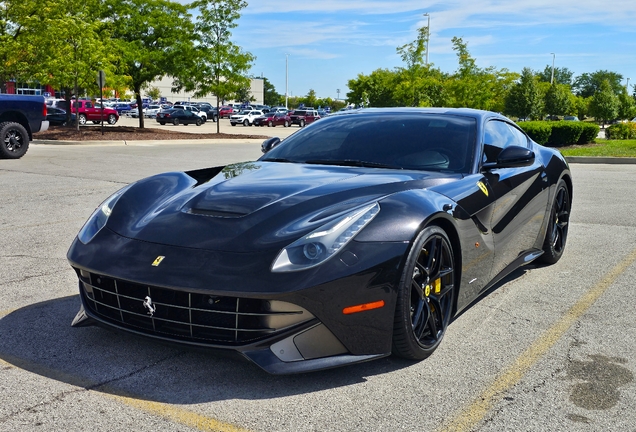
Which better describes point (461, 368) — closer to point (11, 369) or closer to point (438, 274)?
point (438, 274)

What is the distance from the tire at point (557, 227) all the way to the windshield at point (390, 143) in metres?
1.51

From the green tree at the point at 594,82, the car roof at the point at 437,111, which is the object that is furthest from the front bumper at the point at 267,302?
the green tree at the point at 594,82

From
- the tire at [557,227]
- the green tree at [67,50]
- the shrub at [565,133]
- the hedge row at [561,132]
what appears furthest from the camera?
the green tree at [67,50]

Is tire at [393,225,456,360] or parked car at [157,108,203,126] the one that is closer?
tire at [393,225,456,360]

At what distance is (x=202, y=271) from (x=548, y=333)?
2.24 metres

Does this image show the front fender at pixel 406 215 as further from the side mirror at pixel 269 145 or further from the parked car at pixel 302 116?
the parked car at pixel 302 116

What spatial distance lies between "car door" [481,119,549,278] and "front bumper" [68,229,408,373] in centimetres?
142

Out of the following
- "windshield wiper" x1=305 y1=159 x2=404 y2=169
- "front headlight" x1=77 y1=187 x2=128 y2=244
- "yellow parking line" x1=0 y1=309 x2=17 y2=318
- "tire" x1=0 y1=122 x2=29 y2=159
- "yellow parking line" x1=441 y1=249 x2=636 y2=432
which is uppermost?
"windshield wiper" x1=305 y1=159 x2=404 y2=169

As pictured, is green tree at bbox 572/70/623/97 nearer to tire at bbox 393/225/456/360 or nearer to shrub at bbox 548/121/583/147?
shrub at bbox 548/121/583/147

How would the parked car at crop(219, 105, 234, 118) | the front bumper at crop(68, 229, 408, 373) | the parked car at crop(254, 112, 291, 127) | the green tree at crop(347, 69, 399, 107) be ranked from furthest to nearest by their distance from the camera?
the parked car at crop(219, 105, 234, 118), the green tree at crop(347, 69, 399, 107), the parked car at crop(254, 112, 291, 127), the front bumper at crop(68, 229, 408, 373)

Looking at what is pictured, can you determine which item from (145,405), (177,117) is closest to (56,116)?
(177,117)

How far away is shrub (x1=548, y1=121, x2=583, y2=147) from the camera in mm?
22828

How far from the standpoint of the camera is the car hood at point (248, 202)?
3312 mm

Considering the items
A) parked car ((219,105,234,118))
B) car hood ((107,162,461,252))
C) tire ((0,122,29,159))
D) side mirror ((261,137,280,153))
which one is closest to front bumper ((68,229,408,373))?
car hood ((107,162,461,252))
